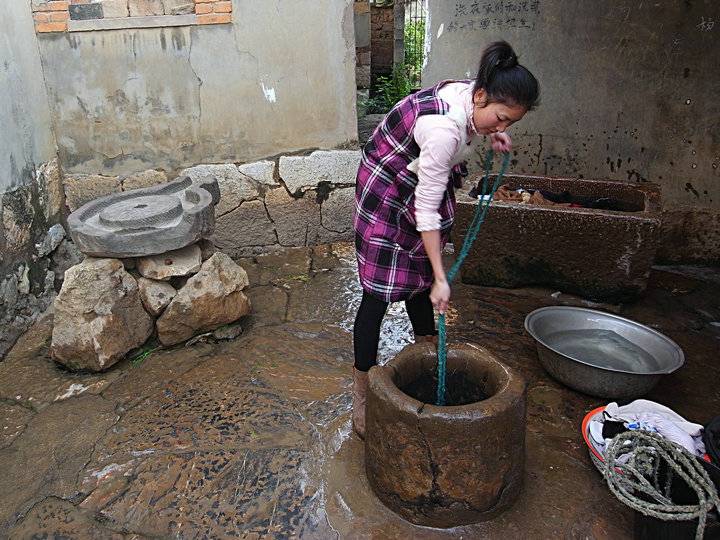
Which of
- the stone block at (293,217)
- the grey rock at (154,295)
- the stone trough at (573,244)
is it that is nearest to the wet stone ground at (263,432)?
the stone trough at (573,244)

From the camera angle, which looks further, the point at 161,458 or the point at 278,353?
the point at 278,353


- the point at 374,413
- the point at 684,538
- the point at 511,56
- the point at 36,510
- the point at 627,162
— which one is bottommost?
the point at 36,510

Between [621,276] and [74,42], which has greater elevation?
[74,42]

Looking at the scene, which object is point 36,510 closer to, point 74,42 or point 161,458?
point 161,458

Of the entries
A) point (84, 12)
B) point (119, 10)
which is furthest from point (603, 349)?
point (84, 12)

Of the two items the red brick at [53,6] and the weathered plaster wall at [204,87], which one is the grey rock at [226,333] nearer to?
the weathered plaster wall at [204,87]

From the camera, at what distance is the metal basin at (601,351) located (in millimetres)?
2781

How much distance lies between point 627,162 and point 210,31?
355 centimetres

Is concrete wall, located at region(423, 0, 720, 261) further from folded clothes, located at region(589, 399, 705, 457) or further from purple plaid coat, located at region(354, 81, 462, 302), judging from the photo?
purple plaid coat, located at region(354, 81, 462, 302)

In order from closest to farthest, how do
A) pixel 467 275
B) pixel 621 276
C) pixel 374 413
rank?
pixel 374 413 < pixel 621 276 < pixel 467 275

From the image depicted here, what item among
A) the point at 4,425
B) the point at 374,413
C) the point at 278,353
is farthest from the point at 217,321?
the point at 374,413

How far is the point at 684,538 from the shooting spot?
1.86 metres

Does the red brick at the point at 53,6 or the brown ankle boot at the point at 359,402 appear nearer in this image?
the brown ankle boot at the point at 359,402

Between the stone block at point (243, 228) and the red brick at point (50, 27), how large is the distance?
182 centimetres
